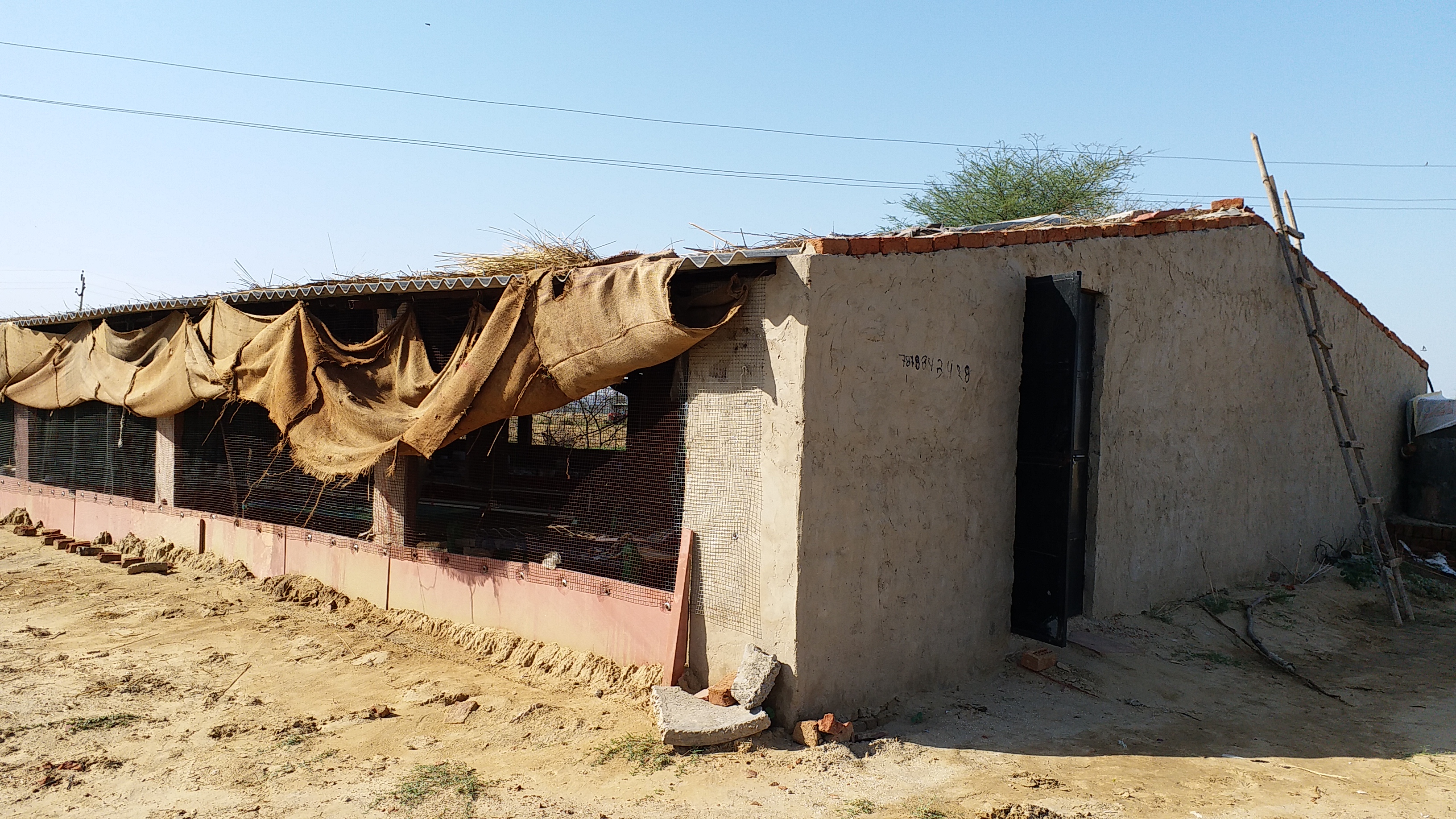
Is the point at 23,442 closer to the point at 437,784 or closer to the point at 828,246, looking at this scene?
the point at 437,784

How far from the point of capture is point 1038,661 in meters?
5.86

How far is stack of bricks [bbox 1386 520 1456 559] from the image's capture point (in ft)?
34.2

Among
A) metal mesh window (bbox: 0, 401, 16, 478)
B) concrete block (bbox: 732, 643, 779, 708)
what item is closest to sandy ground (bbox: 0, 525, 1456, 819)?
concrete block (bbox: 732, 643, 779, 708)

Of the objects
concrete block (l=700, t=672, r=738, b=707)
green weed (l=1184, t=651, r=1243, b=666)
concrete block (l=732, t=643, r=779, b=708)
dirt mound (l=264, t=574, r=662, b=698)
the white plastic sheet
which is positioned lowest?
green weed (l=1184, t=651, r=1243, b=666)

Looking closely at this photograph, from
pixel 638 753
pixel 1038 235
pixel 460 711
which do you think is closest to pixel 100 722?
pixel 460 711

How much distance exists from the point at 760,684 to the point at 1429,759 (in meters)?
3.70

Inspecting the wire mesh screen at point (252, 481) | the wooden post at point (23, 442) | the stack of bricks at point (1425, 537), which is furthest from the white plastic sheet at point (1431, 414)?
the wooden post at point (23, 442)

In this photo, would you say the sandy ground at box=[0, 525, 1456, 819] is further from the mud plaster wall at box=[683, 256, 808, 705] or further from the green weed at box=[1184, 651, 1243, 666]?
the mud plaster wall at box=[683, 256, 808, 705]

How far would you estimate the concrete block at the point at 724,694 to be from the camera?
4.76m

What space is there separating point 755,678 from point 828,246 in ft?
7.44

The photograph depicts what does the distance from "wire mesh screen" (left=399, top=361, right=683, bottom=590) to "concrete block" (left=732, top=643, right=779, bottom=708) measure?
0.82 metres

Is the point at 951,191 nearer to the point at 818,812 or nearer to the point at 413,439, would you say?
the point at 413,439

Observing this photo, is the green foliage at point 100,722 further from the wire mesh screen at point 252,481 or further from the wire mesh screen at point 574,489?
the wire mesh screen at point 252,481

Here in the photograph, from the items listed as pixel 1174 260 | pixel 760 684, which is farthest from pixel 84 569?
pixel 1174 260
